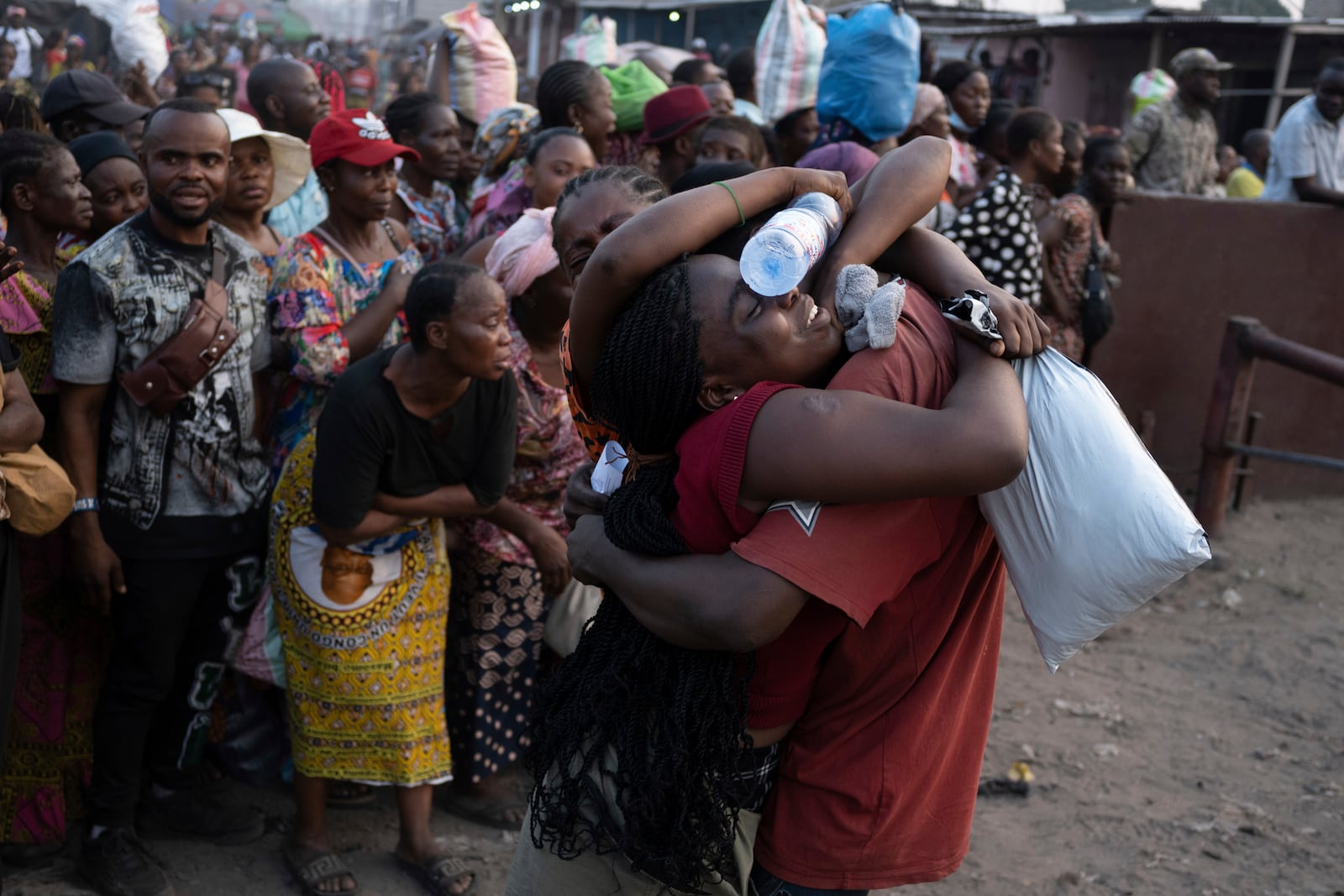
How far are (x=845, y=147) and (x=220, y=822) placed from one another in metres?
3.17

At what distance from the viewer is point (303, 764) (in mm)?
3400

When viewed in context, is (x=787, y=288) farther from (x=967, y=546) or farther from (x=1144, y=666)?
(x=1144, y=666)

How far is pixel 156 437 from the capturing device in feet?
10.7

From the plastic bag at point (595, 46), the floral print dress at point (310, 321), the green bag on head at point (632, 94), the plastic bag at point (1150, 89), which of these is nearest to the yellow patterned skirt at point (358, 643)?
the floral print dress at point (310, 321)

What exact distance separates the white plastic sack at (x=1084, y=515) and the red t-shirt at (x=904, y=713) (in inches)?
4.3

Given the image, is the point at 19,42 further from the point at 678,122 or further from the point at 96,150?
the point at 96,150

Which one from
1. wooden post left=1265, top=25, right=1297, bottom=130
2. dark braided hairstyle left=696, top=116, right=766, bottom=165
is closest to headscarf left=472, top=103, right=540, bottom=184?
dark braided hairstyle left=696, top=116, right=766, bottom=165

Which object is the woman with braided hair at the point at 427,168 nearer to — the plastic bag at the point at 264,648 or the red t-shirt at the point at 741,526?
the plastic bag at the point at 264,648

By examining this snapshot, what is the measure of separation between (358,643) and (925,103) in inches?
179

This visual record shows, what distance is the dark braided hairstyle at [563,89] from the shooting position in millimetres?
5285

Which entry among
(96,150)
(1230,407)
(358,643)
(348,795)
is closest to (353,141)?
(96,150)

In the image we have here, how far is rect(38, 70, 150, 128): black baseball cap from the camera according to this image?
461cm

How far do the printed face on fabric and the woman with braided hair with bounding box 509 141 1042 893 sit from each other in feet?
6.55

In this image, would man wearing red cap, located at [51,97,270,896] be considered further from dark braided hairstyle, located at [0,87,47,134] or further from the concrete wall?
the concrete wall
